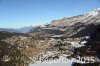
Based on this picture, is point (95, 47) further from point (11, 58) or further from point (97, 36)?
point (11, 58)

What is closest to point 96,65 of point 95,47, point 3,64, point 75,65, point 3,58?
point 75,65

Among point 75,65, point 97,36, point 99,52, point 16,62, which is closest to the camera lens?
point 75,65

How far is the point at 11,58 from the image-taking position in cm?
2064

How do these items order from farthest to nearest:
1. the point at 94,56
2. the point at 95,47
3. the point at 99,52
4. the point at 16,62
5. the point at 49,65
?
the point at 95,47 < the point at 99,52 < the point at 94,56 < the point at 16,62 < the point at 49,65

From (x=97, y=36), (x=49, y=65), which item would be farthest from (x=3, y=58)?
(x=97, y=36)

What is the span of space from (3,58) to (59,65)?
623 cm

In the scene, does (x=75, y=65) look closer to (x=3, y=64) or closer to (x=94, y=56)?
(x=3, y=64)

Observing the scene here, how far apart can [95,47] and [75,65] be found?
490 inches

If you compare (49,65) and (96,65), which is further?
(49,65)

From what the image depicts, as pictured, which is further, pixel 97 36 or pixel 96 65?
pixel 97 36

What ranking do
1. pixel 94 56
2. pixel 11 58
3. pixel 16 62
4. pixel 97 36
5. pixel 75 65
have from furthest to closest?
pixel 97 36
pixel 94 56
pixel 11 58
pixel 16 62
pixel 75 65

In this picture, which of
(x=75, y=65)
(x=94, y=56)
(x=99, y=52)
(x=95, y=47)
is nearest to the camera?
(x=75, y=65)

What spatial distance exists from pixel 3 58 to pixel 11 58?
29.7 inches

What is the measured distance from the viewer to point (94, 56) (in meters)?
22.2
